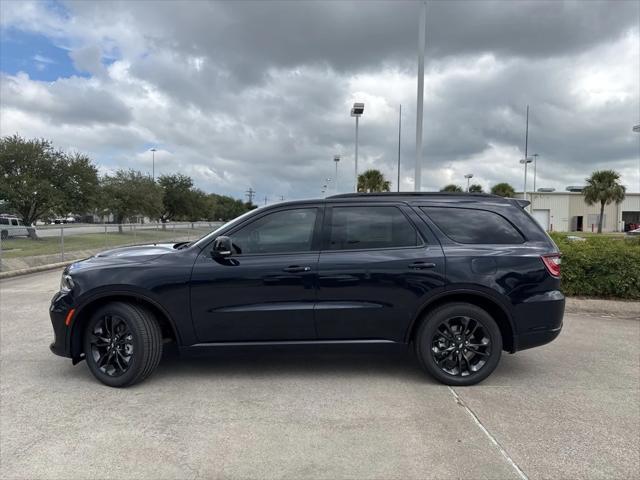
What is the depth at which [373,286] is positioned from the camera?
422 centimetres

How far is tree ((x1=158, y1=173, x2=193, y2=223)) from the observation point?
3869 cm

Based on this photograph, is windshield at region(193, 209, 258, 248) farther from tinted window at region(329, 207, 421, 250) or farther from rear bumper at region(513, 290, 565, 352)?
rear bumper at region(513, 290, 565, 352)

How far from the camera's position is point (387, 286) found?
13.9 feet

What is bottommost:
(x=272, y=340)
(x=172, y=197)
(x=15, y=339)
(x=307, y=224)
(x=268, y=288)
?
(x=15, y=339)

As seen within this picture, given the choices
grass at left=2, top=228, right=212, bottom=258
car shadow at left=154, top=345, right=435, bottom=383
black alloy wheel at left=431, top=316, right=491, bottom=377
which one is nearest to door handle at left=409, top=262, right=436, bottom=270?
black alloy wheel at left=431, top=316, right=491, bottom=377

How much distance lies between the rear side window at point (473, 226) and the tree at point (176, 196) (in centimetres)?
3673

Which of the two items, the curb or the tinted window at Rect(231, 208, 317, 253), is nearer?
the tinted window at Rect(231, 208, 317, 253)

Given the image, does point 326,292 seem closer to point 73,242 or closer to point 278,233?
point 278,233

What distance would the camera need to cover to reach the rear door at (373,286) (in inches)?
166

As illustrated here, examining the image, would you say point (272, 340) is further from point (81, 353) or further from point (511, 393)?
point (511, 393)

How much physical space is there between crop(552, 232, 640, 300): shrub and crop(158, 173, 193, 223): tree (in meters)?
35.1

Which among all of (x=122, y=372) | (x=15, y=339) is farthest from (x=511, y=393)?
(x=15, y=339)

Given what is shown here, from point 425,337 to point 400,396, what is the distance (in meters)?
0.58

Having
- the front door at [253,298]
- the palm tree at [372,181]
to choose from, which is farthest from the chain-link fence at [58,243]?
the palm tree at [372,181]
